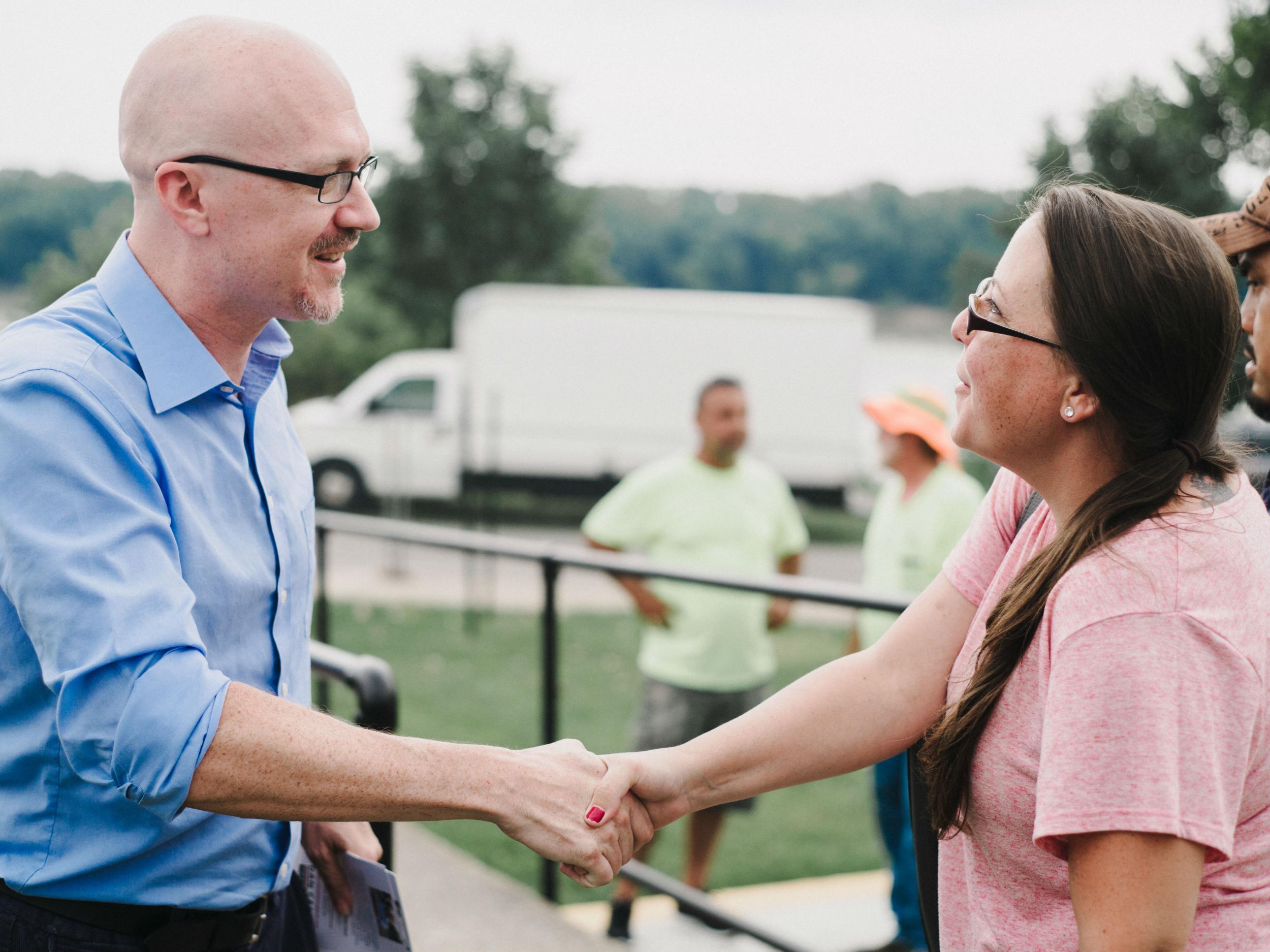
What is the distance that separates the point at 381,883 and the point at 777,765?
0.75 m

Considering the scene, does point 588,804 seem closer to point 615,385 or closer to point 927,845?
point 927,845

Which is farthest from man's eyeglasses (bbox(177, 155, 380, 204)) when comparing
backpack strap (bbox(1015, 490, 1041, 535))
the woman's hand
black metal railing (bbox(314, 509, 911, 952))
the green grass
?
the green grass

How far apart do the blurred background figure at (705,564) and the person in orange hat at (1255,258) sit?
295cm

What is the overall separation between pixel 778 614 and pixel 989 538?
11.4ft

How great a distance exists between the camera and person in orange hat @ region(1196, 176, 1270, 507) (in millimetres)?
1897

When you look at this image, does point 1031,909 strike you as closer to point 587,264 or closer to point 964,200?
point 964,200

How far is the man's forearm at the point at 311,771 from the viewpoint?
1459 mm

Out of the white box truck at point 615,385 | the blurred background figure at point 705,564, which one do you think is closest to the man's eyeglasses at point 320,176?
the blurred background figure at point 705,564

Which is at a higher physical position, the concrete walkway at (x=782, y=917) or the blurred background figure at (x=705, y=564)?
the blurred background figure at (x=705, y=564)

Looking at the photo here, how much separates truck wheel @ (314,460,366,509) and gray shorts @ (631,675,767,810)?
1450 cm

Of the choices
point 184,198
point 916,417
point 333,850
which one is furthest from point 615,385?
point 184,198

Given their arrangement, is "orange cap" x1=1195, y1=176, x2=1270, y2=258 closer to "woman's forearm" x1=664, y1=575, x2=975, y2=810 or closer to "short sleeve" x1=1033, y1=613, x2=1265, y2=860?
"woman's forearm" x1=664, y1=575, x2=975, y2=810

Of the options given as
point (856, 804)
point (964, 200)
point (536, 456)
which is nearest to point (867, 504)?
point (536, 456)

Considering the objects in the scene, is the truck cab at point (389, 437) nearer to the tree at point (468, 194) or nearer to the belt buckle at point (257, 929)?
the tree at point (468, 194)
